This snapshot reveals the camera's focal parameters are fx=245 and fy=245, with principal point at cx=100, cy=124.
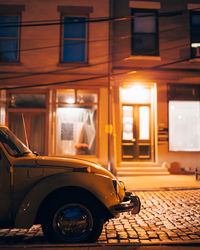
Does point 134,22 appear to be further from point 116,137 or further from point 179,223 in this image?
point 179,223

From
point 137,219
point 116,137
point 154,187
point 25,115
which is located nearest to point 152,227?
point 137,219

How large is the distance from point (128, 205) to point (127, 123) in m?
8.86

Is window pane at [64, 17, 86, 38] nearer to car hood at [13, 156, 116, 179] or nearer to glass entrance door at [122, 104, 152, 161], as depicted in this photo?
glass entrance door at [122, 104, 152, 161]

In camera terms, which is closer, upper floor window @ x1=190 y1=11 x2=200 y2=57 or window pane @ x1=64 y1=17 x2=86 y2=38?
window pane @ x1=64 y1=17 x2=86 y2=38

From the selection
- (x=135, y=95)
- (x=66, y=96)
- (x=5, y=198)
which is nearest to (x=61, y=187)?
(x=5, y=198)

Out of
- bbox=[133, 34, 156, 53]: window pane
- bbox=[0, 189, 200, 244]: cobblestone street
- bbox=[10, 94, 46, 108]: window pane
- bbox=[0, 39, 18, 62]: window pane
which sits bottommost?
bbox=[0, 189, 200, 244]: cobblestone street

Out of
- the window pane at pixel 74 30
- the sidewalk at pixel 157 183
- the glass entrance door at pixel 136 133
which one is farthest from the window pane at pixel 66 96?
the sidewalk at pixel 157 183

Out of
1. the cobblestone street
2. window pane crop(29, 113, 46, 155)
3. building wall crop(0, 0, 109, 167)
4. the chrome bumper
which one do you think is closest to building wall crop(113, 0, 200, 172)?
building wall crop(0, 0, 109, 167)

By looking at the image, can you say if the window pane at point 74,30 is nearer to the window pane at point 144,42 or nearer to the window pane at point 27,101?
the window pane at point 144,42

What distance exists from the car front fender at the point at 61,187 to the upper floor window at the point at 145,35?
10.1 meters

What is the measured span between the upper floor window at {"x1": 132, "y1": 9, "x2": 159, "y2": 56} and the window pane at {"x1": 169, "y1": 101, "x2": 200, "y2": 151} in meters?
2.97

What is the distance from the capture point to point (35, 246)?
367 centimetres

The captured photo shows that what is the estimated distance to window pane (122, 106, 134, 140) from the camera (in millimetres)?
12500

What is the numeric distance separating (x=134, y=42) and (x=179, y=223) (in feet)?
32.5
